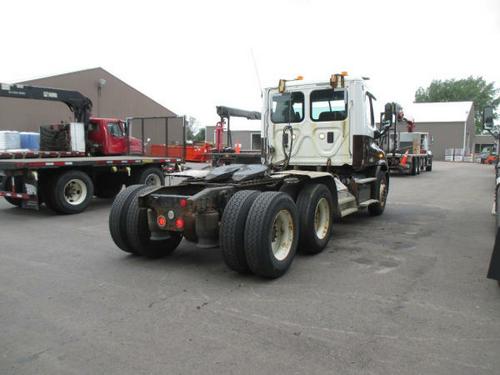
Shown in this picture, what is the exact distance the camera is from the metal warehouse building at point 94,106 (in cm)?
2645

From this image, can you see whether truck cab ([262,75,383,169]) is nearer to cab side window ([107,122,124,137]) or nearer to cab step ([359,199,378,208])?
cab step ([359,199,378,208])

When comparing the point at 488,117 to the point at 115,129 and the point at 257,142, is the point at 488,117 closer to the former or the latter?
the point at 115,129

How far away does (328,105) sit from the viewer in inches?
320

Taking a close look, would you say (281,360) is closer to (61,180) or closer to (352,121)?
(352,121)

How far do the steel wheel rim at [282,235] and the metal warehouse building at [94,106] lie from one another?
16.5 m

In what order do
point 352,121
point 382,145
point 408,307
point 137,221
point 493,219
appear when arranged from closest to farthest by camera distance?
point 408,307 → point 137,221 → point 352,121 → point 493,219 → point 382,145

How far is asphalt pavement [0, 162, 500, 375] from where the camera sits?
324 centimetres

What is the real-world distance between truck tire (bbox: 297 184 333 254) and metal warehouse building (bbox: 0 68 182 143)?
15.7 m


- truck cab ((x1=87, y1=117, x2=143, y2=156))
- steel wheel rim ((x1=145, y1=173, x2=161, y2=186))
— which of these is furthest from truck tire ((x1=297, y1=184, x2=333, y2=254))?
truck cab ((x1=87, y1=117, x2=143, y2=156))

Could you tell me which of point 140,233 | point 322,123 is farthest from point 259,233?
point 322,123

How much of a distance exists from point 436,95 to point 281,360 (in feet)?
300

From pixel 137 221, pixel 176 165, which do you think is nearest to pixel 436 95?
pixel 176 165

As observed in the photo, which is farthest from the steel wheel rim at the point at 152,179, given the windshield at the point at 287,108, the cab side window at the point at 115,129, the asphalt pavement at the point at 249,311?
the asphalt pavement at the point at 249,311

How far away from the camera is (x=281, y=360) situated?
3.25 m
